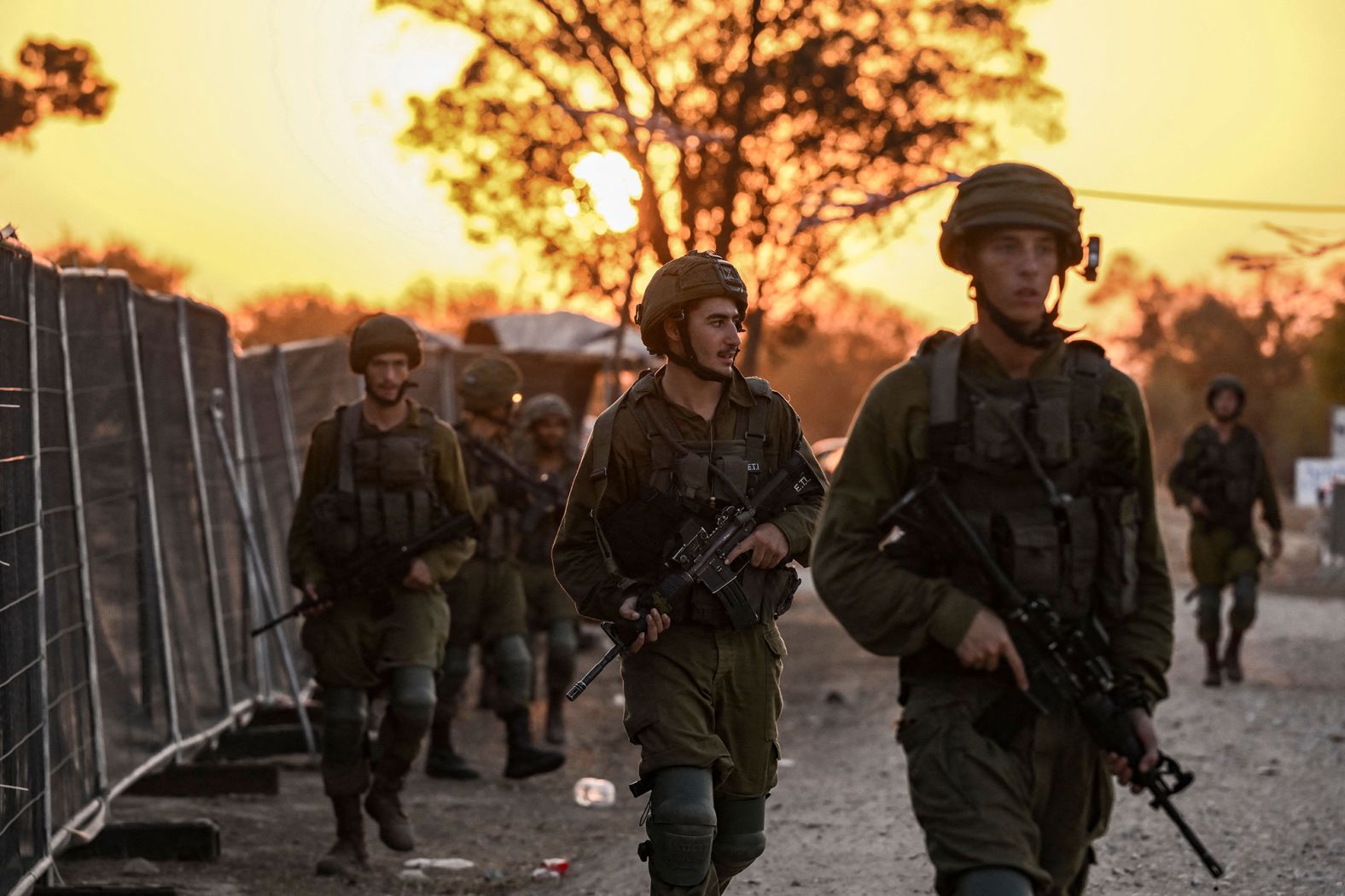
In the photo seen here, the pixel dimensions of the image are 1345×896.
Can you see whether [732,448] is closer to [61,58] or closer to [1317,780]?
[1317,780]

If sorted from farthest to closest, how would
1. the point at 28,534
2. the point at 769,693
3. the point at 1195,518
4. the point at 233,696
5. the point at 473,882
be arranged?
the point at 1195,518 → the point at 233,696 → the point at 473,882 → the point at 28,534 → the point at 769,693

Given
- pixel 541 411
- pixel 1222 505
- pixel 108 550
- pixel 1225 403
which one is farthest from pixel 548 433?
pixel 1222 505

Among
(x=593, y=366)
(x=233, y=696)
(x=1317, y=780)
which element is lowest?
(x=1317, y=780)

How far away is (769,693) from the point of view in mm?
5555

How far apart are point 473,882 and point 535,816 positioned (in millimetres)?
1639

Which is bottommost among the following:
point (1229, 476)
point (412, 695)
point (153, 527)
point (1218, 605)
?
point (1218, 605)

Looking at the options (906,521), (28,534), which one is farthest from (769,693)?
(28,534)

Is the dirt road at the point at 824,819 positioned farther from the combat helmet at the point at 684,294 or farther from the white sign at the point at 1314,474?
the white sign at the point at 1314,474

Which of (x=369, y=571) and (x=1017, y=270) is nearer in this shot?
(x=1017, y=270)

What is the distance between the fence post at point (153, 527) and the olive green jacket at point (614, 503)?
356 cm

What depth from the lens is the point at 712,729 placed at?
545 cm

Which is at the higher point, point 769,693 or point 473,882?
point 769,693

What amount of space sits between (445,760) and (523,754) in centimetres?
52

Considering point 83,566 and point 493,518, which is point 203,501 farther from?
point 83,566
